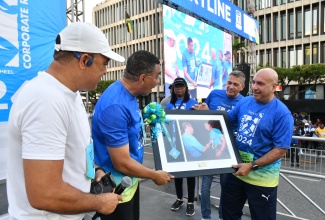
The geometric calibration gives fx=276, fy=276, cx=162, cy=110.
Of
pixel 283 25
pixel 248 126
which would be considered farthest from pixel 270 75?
pixel 283 25

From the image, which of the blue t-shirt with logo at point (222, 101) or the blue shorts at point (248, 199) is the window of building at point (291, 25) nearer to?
the blue t-shirt with logo at point (222, 101)

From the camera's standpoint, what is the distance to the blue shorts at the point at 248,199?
265 cm

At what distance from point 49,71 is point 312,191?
676cm

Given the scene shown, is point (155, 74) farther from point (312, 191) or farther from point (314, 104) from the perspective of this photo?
point (314, 104)

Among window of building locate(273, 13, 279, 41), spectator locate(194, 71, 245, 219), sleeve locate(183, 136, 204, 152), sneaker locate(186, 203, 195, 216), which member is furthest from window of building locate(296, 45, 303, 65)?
sleeve locate(183, 136, 204, 152)

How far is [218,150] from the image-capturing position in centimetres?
270

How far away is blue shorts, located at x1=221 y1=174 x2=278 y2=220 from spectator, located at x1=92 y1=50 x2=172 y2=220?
1019 mm

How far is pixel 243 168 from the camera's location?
2.58m

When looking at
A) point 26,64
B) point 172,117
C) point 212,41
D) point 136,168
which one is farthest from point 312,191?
point 26,64

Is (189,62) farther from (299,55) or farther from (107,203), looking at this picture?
(299,55)

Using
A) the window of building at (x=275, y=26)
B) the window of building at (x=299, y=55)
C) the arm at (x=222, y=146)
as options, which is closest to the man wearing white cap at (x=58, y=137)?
the arm at (x=222, y=146)

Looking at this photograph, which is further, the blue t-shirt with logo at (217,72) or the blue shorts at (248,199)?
the blue t-shirt with logo at (217,72)

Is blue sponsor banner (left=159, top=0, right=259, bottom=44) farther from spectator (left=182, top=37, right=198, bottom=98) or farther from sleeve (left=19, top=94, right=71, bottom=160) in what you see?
sleeve (left=19, top=94, right=71, bottom=160)

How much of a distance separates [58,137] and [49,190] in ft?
0.69
